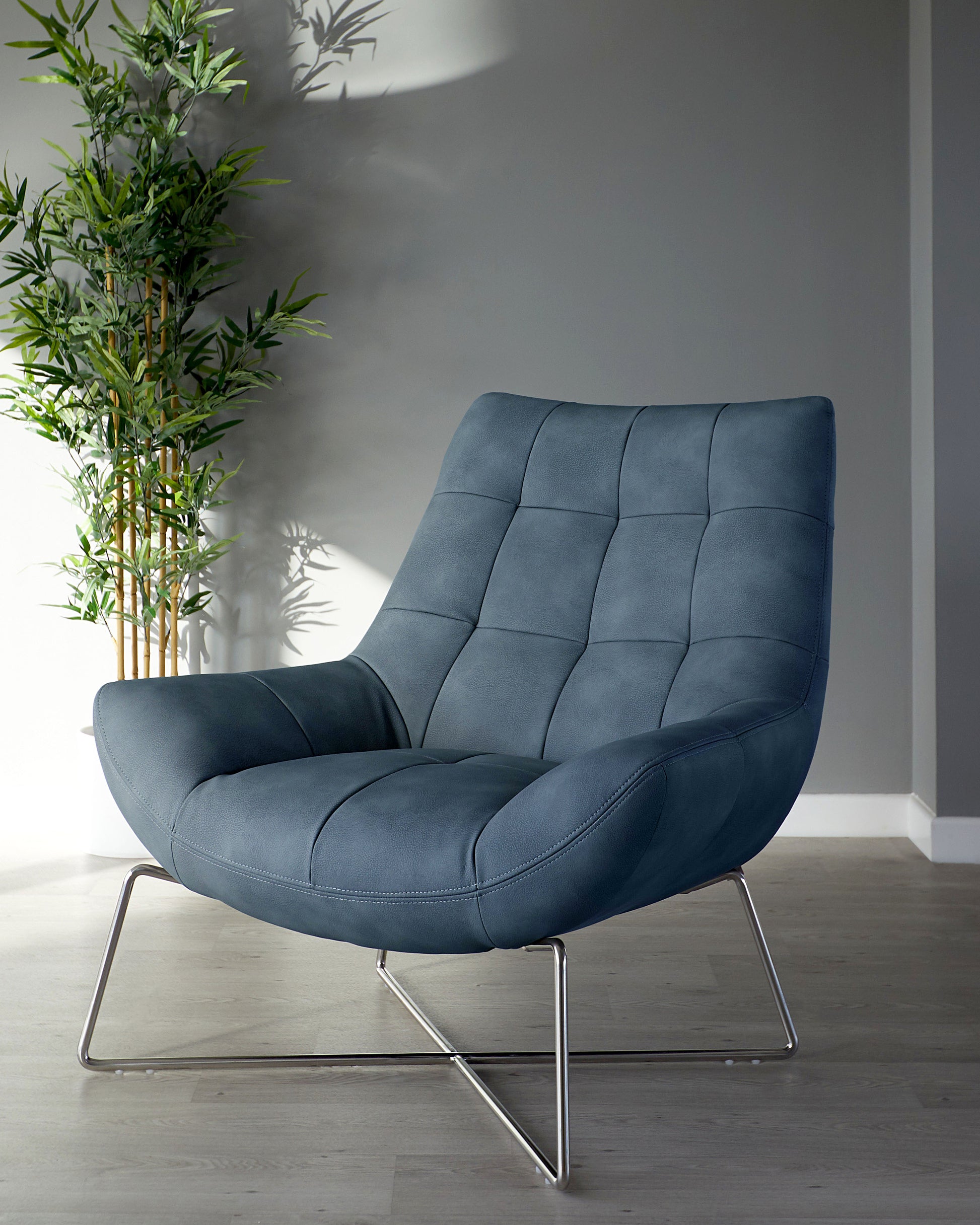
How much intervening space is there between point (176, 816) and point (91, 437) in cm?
149

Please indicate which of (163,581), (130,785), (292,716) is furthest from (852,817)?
(130,785)

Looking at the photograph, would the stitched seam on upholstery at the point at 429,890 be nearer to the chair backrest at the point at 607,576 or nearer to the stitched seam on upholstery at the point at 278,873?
the stitched seam on upholstery at the point at 278,873

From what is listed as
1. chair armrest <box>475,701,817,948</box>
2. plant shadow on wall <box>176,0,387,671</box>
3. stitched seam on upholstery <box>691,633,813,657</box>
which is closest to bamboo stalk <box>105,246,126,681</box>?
plant shadow on wall <box>176,0,387,671</box>

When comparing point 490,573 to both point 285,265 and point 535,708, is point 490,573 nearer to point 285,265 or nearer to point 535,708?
point 535,708

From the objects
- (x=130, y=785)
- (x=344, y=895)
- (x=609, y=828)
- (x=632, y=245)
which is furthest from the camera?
(x=632, y=245)

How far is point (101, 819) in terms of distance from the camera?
8.34 feet

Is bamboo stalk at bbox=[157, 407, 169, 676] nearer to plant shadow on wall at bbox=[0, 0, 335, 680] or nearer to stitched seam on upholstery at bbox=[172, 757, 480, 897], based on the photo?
plant shadow on wall at bbox=[0, 0, 335, 680]

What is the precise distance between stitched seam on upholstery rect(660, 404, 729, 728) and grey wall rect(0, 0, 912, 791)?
1.04 meters

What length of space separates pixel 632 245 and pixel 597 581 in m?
1.29

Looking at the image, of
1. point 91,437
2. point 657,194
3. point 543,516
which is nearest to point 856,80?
point 657,194

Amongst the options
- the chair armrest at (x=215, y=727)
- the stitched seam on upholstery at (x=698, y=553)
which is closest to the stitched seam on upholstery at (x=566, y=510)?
the stitched seam on upholstery at (x=698, y=553)

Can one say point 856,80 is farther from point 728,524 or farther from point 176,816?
point 176,816

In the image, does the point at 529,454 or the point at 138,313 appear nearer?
the point at 529,454

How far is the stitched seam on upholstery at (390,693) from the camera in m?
1.73
